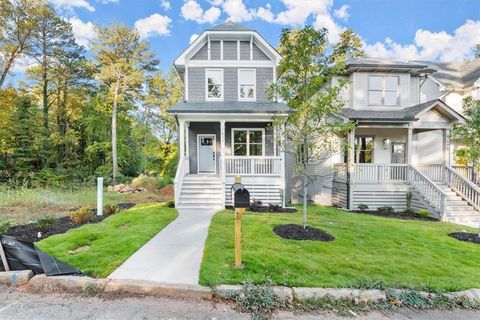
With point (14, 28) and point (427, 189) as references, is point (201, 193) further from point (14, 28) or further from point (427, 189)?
point (14, 28)

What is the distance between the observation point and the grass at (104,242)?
13.6 feet

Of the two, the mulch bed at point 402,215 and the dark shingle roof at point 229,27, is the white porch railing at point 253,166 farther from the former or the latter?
the dark shingle roof at point 229,27

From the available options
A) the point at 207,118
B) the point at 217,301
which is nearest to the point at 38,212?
the point at 207,118

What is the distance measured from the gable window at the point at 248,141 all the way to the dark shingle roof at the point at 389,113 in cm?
425

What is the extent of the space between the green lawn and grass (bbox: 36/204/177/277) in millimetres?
1570

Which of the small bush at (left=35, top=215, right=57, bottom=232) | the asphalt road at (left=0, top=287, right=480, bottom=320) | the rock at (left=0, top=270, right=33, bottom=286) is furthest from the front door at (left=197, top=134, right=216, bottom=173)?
the asphalt road at (left=0, top=287, right=480, bottom=320)

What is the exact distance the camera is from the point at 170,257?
181 inches

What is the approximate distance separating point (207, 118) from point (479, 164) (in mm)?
9986

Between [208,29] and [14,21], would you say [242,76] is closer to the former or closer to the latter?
[208,29]

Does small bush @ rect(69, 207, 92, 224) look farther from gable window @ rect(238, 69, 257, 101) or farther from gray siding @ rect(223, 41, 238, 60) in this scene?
gray siding @ rect(223, 41, 238, 60)

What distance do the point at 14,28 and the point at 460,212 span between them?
2750 centimetres

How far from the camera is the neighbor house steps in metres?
9.30

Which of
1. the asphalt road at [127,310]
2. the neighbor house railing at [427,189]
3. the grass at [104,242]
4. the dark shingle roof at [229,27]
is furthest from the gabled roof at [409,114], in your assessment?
the grass at [104,242]

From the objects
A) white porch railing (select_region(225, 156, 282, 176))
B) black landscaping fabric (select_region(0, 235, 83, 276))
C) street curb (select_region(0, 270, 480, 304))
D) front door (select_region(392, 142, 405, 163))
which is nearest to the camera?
street curb (select_region(0, 270, 480, 304))
